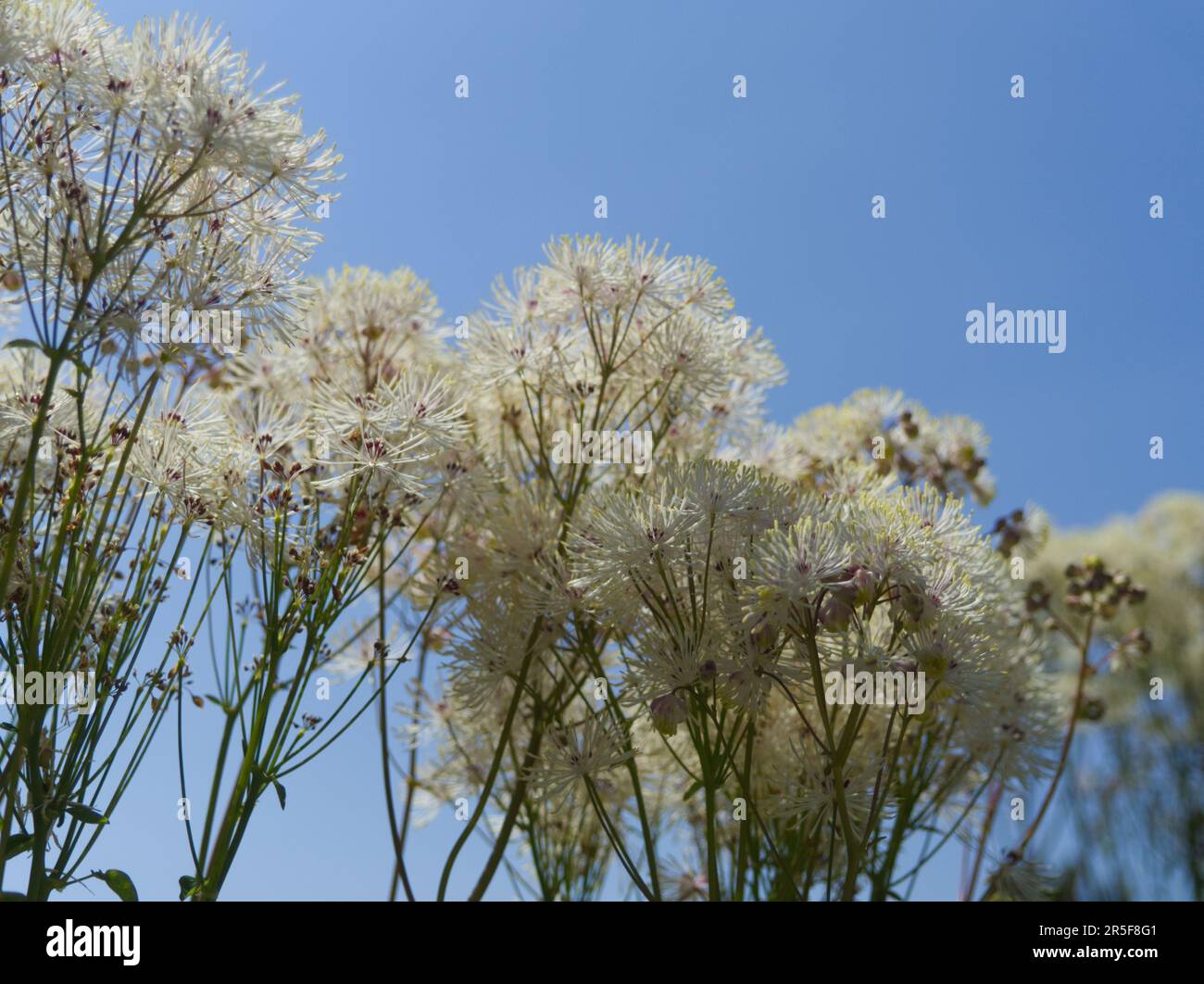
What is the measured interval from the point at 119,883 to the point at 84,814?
10 cm

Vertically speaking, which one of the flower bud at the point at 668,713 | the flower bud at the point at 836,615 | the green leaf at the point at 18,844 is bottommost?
the green leaf at the point at 18,844

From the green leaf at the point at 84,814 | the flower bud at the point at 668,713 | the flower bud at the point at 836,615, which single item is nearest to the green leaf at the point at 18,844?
the green leaf at the point at 84,814

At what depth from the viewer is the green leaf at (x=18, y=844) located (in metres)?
1.40

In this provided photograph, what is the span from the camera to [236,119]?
1466mm

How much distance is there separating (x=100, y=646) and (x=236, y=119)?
2.47ft

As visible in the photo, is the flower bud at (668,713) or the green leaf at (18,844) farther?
the flower bud at (668,713)

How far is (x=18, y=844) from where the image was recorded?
141 cm

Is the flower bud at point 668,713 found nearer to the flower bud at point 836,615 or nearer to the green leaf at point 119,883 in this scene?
the flower bud at point 836,615

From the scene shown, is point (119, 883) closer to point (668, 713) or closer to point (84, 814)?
point (84, 814)

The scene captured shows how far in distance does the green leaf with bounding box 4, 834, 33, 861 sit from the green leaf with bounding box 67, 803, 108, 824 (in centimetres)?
7

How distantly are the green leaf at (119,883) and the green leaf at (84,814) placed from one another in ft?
0.23

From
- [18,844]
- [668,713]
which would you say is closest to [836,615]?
[668,713]

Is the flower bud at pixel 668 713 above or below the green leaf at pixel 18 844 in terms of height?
above
